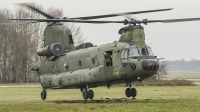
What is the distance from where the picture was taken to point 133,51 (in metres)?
30.3

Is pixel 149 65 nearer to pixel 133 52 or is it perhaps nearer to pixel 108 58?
pixel 133 52

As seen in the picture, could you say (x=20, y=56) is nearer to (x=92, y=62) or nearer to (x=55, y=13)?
(x=55, y=13)

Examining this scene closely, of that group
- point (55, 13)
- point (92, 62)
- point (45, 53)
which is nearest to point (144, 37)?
point (92, 62)

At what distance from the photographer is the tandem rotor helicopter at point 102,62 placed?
30094mm

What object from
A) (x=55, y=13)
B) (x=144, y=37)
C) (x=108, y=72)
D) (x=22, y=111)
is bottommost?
(x=22, y=111)

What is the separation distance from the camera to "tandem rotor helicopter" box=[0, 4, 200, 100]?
3009 cm

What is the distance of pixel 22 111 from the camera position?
79.3 ft

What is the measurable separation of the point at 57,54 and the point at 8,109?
41.0 feet

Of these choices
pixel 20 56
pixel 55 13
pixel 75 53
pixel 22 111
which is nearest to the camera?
pixel 22 111

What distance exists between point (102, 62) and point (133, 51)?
263cm

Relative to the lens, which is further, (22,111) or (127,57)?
(127,57)

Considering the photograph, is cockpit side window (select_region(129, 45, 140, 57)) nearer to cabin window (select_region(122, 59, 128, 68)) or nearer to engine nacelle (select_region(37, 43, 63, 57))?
cabin window (select_region(122, 59, 128, 68))

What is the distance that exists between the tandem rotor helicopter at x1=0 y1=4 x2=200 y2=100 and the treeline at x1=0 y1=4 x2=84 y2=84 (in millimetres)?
22099

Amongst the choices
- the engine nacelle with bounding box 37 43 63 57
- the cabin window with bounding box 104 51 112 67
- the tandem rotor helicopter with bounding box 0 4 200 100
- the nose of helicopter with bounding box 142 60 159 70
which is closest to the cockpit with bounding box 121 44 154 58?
the tandem rotor helicopter with bounding box 0 4 200 100
